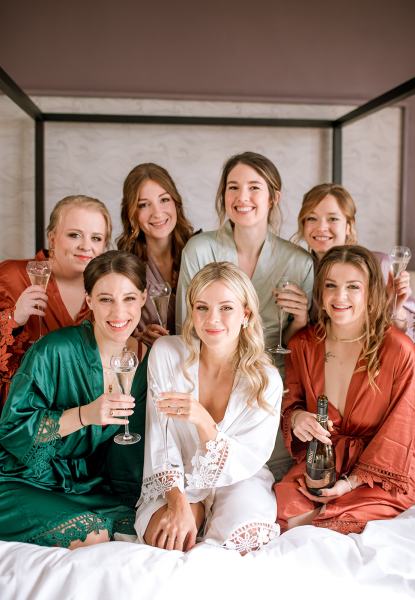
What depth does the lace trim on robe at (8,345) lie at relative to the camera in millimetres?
2432

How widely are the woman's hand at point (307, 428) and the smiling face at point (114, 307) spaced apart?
71 cm

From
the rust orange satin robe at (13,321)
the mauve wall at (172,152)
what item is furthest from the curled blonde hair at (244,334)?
the mauve wall at (172,152)

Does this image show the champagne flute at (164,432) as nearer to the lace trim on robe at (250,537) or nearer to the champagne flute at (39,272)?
the lace trim on robe at (250,537)

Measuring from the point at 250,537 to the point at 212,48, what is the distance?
3.26 m

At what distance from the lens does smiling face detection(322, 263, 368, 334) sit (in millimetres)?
2305

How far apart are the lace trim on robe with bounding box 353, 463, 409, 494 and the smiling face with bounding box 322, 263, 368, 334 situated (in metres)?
0.55

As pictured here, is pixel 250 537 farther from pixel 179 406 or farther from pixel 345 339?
pixel 345 339

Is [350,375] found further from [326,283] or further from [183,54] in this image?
[183,54]

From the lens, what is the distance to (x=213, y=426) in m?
2.06

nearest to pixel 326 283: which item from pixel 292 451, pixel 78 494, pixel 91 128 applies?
pixel 292 451

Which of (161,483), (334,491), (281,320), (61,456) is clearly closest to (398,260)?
(281,320)

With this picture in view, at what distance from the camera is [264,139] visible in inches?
166

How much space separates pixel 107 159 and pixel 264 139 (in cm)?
108

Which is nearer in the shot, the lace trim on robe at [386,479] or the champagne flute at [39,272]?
the lace trim on robe at [386,479]
